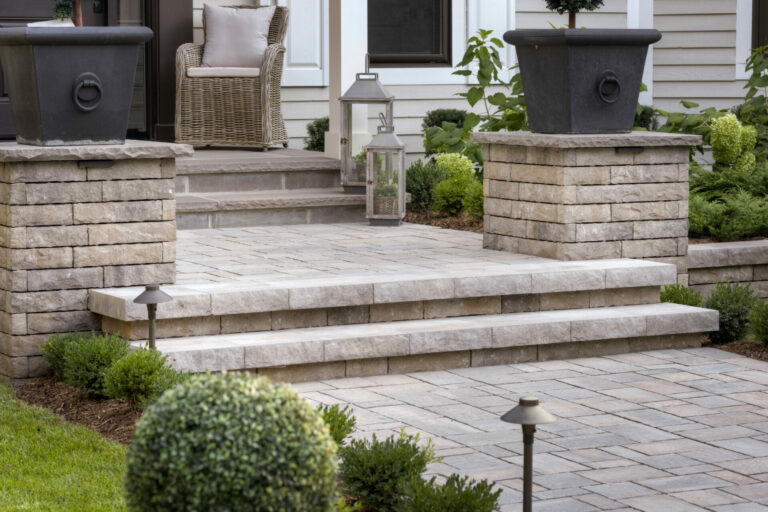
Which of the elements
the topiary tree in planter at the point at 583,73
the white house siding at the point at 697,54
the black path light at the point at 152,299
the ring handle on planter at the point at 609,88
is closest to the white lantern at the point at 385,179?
the topiary tree in planter at the point at 583,73

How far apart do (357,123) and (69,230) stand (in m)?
3.62

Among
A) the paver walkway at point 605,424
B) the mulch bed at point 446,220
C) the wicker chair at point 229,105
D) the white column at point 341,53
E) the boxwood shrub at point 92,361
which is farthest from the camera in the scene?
the wicker chair at point 229,105

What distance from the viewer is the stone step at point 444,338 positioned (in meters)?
5.45

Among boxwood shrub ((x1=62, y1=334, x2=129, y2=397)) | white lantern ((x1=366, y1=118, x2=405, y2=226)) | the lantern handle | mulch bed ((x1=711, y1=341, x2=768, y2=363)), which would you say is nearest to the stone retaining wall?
mulch bed ((x1=711, y1=341, x2=768, y2=363))

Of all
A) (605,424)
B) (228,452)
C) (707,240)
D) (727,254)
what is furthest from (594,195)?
(228,452)

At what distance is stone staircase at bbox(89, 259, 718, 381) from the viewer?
218 inches

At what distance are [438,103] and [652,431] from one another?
261 inches

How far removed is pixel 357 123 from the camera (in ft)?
29.1

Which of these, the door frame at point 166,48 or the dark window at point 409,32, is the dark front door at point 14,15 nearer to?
the door frame at point 166,48

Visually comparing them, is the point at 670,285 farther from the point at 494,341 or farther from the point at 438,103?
the point at 438,103

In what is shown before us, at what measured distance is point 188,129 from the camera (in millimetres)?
9797

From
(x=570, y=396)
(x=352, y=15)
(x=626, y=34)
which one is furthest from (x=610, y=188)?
(x=352, y=15)

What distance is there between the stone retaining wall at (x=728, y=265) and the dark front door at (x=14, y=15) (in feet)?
18.5

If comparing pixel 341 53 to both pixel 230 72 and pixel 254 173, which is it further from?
pixel 254 173
